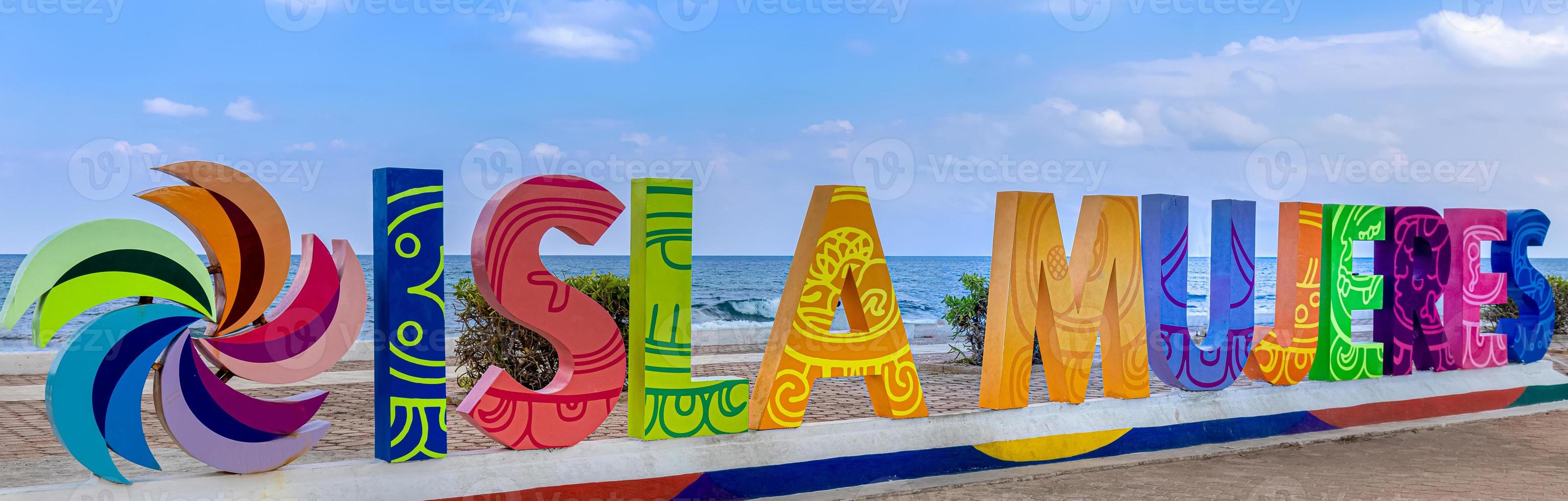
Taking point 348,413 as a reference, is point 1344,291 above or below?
above

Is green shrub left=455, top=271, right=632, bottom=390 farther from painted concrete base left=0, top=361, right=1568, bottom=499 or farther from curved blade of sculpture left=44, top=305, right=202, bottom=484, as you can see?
curved blade of sculpture left=44, top=305, right=202, bottom=484

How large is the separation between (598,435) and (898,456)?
217cm

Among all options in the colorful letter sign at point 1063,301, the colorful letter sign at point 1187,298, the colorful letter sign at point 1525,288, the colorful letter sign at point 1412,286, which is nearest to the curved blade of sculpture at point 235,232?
the colorful letter sign at point 1063,301

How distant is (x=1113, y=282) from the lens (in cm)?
720

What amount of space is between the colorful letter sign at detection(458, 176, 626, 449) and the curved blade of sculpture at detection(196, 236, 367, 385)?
0.56 meters

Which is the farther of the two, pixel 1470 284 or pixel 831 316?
pixel 1470 284

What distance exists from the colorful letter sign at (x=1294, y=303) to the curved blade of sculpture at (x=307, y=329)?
637cm

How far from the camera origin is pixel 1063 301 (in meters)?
6.89

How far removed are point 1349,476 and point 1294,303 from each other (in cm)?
171

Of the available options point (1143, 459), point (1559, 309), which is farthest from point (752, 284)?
point (1143, 459)

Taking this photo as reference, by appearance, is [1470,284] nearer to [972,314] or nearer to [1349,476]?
[1349,476]

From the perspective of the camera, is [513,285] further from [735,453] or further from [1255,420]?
[1255,420]

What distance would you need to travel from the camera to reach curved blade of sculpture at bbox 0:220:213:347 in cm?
396

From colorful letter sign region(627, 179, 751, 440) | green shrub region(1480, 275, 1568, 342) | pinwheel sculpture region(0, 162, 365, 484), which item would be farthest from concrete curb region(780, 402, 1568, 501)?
green shrub region(1480, 275, 1568, 342)
